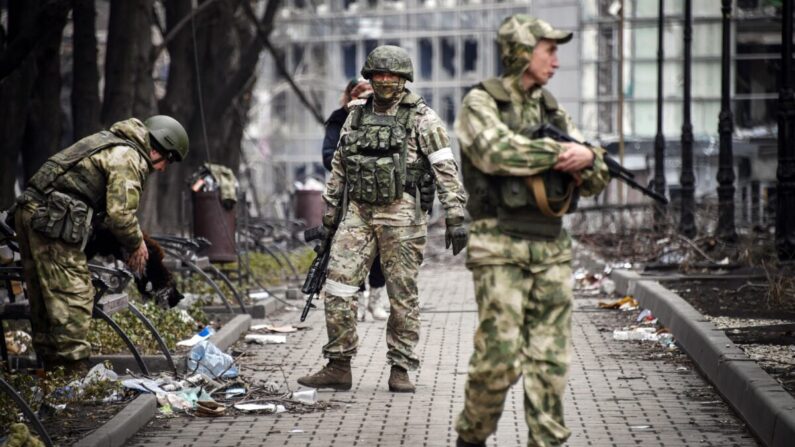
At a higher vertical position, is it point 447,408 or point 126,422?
point 126,422

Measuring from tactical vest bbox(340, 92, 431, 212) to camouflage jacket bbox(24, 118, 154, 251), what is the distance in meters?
1.37

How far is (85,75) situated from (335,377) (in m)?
11.6

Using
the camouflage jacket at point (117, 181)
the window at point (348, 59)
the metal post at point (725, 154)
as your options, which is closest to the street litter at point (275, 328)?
the camouflage jacket at point (117, 181)

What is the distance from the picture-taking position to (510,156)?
6.57 meters

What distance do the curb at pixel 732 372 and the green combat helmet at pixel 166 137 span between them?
3.69 meters

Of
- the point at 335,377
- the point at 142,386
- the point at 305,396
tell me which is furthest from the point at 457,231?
the point at 142,386

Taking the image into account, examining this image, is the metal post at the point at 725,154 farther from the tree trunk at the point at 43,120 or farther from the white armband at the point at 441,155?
the white armband at the point at 441,155

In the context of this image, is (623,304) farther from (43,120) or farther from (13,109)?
(43,120)

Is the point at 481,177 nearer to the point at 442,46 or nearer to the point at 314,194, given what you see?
the point at 314,194

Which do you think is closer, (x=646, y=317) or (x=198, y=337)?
(x=198, y=337)

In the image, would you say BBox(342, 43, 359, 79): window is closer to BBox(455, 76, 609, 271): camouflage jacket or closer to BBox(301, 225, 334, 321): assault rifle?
BBox(301, 225, 334, 321): assault rifle

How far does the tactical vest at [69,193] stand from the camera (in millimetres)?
9008

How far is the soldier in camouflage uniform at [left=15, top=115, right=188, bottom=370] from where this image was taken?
9.03 meters

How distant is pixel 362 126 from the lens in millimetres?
9828
